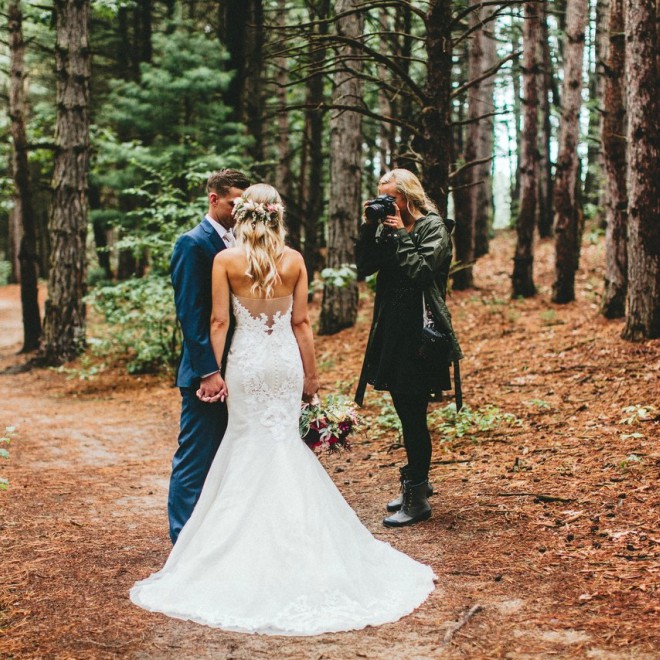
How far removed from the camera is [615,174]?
1184cm

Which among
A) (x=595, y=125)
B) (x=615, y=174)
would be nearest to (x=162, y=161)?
(x=615, y=174)

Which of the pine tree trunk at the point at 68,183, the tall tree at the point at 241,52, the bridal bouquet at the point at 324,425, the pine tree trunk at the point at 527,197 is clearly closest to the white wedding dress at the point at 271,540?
the bridal bouquet at the point at 324,425

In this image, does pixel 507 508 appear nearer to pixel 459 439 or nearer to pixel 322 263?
pixel 459 439

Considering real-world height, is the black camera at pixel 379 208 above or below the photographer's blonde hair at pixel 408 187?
below

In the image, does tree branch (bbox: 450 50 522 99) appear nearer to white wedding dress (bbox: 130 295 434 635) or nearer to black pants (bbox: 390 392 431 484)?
black pants (bbox: 390 392 431 484)

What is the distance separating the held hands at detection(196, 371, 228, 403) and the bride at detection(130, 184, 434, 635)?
6cm

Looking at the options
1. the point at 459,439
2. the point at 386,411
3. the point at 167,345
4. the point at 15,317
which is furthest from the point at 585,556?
the point at 15,317

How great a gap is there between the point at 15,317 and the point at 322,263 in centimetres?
1090

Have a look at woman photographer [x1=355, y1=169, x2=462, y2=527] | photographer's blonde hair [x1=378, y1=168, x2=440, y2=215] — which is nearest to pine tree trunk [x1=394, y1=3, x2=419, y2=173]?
photographer's blonde hair [x1=378, y1=168, x2=440, y2=215]

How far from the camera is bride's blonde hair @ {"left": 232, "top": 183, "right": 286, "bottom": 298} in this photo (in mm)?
4367

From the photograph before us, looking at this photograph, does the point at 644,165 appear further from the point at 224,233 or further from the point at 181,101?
the point at 181,101

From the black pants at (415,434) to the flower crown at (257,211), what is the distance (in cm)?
174

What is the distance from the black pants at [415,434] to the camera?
5391 mm

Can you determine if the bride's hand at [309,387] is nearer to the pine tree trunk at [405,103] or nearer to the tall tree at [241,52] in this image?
the pine tree trunk at [405,103]
